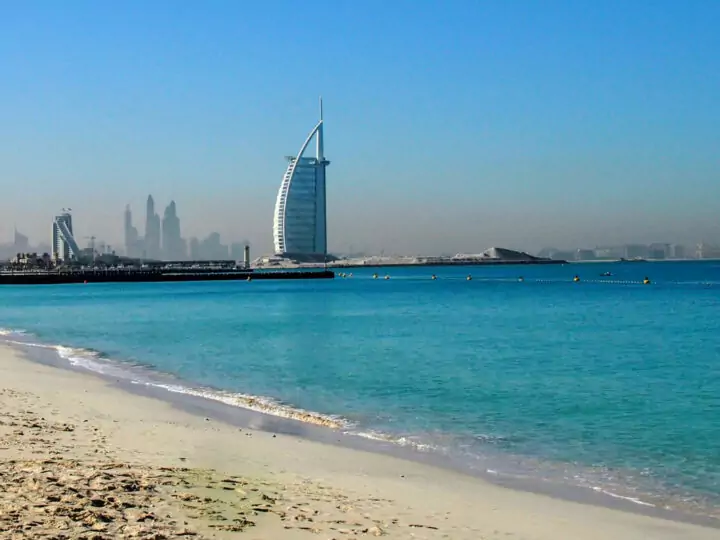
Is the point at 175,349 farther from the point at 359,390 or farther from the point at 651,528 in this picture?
the point at 651,528

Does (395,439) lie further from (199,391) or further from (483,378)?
(483,378)

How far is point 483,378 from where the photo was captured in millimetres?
18859

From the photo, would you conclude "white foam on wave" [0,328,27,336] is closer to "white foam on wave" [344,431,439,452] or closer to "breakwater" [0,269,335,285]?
"white foam on wave" [344,431,439,452]

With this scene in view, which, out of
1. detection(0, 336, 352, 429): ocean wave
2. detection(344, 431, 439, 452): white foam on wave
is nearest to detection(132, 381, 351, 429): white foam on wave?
detection(0, 336, 352, 429): ocean wave

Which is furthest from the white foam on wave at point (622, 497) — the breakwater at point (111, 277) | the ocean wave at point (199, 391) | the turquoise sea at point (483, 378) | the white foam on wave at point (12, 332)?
the breakwater at point (111, 277)

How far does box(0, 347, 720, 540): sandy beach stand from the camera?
646 centimetres

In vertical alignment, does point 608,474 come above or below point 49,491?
below

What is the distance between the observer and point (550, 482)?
929 centimetres

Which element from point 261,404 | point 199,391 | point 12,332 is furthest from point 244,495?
point 12,332

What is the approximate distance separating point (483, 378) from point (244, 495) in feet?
38.9

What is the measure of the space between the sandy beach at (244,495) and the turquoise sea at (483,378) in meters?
1.21

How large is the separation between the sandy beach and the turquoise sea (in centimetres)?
121

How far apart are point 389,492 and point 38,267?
588ft

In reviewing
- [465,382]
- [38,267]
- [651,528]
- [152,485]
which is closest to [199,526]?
[152,485]
